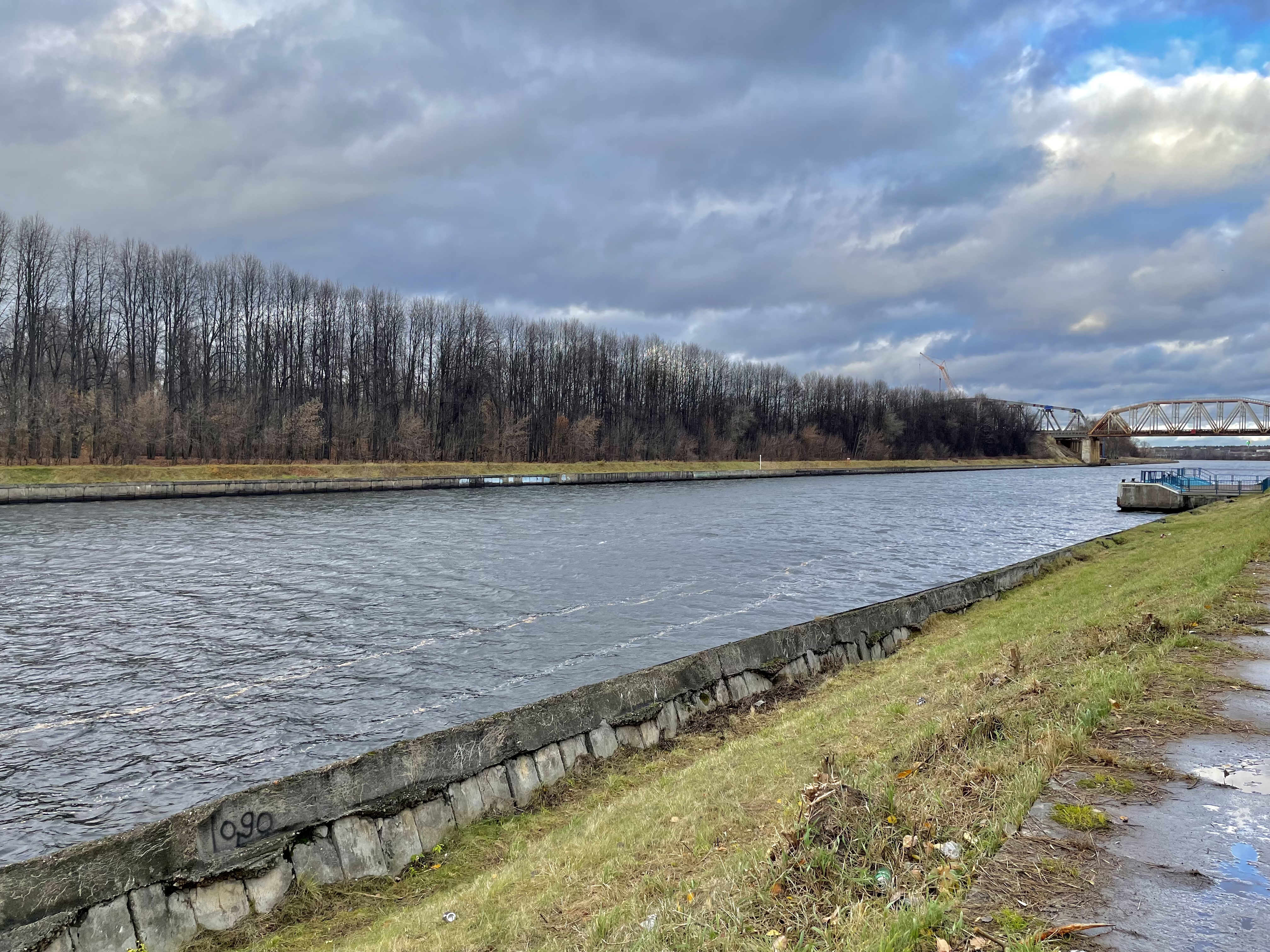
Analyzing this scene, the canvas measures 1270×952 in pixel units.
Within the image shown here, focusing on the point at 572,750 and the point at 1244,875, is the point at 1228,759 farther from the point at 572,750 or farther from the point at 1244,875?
the point at 572,750

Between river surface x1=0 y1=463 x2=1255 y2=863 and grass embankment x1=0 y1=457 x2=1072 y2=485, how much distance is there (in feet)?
38.6

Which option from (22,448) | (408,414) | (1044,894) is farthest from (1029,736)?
(408,414)

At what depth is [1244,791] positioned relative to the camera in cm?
562

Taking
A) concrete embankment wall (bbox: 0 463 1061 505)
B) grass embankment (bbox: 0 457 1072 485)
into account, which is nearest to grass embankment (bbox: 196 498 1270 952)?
concrete embankment wall (bbox: 0 463 1061 505)

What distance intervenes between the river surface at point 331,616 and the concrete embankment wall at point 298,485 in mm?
6283

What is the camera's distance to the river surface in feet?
40.0

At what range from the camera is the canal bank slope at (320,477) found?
5994cm

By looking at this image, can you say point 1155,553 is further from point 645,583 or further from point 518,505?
point 518,505

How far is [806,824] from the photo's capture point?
5352 mm

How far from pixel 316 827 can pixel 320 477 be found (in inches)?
2954

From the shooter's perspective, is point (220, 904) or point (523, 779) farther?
point (523, 779)

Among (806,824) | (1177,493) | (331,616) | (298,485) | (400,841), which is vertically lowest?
(331,616)

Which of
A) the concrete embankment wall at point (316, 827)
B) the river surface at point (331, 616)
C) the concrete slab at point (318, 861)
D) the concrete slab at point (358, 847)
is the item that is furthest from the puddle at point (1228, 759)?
the river surface at point (331, 616)

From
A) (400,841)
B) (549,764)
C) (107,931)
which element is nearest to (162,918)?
(107,931)
